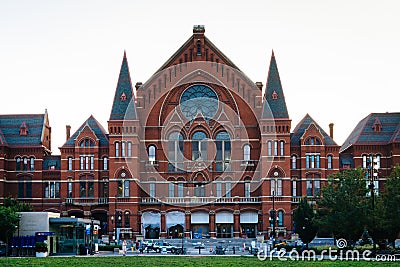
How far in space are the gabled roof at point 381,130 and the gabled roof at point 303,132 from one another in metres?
3.16

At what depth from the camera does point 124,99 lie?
10069cm

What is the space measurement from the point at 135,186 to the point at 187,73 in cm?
1615

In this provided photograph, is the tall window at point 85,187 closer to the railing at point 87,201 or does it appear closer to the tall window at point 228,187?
the railing at point 87,201

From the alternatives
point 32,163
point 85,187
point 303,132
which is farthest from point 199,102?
point 32,163

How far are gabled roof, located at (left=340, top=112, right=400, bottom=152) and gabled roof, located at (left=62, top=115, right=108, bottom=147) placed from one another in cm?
3218

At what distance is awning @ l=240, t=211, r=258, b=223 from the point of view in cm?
9931

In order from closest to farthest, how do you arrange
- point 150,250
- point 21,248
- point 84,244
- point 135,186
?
1. point 21,248
2. point 84,244
3. point 150,250
4. point 135,186

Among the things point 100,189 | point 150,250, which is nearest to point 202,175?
point 100,189

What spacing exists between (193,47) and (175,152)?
13.9m

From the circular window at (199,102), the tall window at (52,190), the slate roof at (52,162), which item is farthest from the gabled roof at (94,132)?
the circular window at (199,102)

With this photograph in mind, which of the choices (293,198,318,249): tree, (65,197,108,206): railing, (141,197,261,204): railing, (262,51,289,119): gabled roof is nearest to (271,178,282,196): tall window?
(141,197,261,204): railing

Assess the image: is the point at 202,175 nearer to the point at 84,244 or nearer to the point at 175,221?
the point at 175,221

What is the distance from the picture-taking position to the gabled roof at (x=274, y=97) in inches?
3883

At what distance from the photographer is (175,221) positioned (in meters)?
99.6
